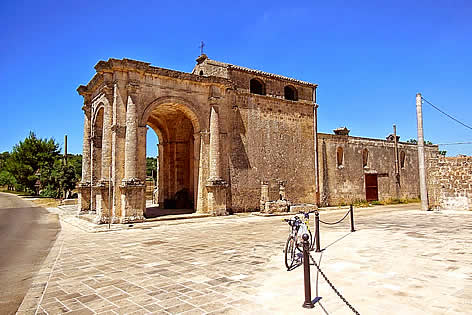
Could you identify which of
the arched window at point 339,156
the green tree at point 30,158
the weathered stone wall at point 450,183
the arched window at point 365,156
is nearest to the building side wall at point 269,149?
the arched window at point 339,156

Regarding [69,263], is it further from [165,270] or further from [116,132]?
[116,132]

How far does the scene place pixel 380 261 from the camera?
20.1 feet

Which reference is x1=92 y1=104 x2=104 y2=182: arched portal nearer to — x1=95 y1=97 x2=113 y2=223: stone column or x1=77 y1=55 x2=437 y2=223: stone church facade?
x1=77 y1=55 x2=437 y2=223: stone church facade

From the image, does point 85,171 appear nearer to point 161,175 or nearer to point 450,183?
point 161,175

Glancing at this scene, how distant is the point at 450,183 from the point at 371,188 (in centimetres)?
893

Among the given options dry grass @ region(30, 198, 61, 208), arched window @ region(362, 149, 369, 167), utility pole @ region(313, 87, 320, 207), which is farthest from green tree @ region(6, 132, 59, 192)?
arched window @ region(362, 149, 369, 167)

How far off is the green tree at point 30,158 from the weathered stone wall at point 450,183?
122ft

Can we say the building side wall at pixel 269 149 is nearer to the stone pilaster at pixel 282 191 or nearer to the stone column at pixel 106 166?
the stone pilaster at pixel 282 191

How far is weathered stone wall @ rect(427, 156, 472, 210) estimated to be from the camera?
15.3 m

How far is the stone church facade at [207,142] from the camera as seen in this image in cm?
1409

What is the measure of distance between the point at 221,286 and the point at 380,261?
330cm

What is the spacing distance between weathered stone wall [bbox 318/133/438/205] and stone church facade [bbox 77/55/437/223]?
11 cm

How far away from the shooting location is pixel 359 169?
24.0 metres

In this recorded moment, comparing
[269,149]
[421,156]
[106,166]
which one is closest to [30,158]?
[106,166]
